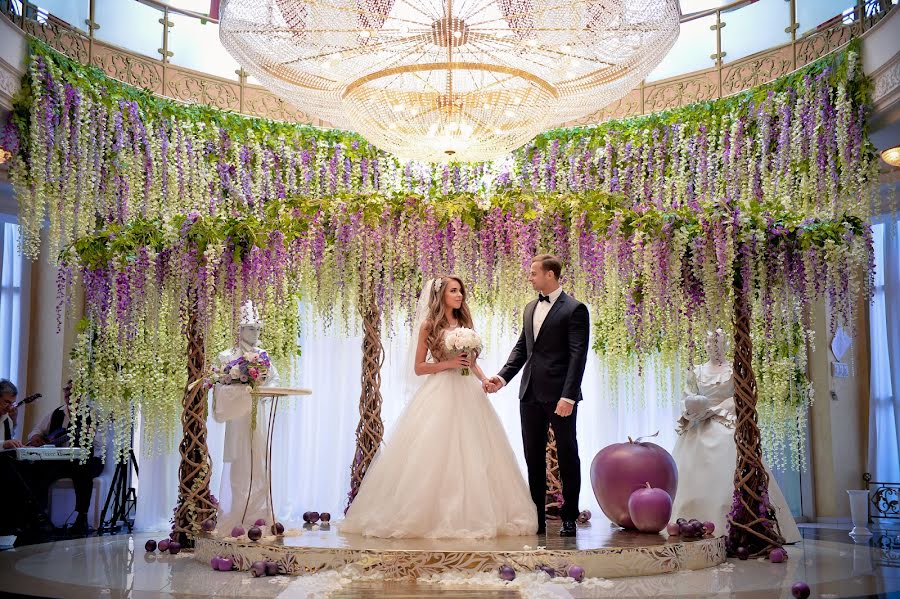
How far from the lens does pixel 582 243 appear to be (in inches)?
242

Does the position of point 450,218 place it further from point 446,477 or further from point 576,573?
point 576,573

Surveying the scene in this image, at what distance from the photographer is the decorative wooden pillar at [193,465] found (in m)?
5.57

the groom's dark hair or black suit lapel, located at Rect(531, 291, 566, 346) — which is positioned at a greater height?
the groom's dark hair

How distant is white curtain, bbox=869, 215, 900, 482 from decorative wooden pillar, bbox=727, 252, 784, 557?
424 centimetres

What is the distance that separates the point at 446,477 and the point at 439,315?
39.3 inches

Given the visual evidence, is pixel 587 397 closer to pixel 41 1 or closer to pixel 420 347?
pixel 420 347

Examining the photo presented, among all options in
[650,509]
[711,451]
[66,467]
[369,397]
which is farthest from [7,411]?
[711,451]

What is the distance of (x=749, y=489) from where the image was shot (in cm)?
522

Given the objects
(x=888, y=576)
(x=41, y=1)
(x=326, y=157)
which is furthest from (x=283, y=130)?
(x=888, y=576)

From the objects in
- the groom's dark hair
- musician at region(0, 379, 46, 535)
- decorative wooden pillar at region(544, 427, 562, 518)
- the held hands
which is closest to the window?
musician at region(0, 379, 46, 535)

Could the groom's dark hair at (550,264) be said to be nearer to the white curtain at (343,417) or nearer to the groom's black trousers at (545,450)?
the groom's black trousers at (545,450)

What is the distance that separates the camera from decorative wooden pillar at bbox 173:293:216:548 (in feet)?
18.3

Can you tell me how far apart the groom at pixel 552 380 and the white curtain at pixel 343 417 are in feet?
11.9

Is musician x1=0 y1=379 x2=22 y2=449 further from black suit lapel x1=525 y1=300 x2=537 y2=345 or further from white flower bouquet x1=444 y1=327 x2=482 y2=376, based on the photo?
black suit lapel x1=525 y1=300 x2=537 y2=345
